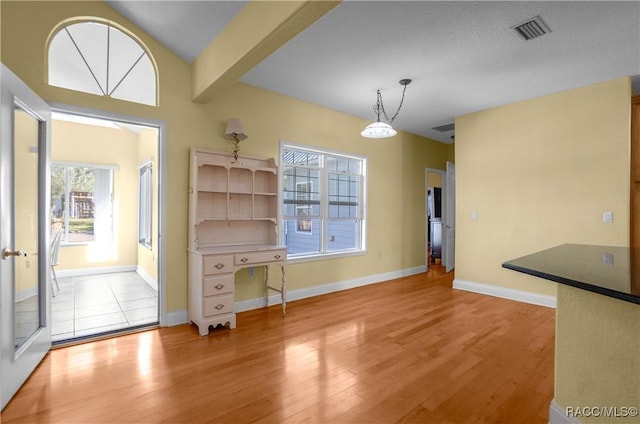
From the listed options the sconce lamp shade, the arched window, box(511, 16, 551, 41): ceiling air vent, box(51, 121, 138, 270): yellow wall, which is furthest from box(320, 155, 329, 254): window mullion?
box(51, 121, 138, 270): yellow wall


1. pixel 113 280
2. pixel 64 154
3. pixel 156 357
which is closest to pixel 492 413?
pixel 156 357

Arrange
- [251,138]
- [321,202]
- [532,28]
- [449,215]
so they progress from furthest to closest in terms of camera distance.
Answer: [449,215] → [321,202] → [251,138] → [532,28]

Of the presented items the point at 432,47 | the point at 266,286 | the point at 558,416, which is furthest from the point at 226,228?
the point at 558,416

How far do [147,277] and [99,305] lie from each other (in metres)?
1.37

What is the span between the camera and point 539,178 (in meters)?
4.09

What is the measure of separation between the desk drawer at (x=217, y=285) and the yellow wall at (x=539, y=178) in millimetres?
3617

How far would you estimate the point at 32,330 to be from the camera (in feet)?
7.62

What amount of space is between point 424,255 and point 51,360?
5748mm

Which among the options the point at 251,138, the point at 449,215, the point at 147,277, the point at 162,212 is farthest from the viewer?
the point at 449,215

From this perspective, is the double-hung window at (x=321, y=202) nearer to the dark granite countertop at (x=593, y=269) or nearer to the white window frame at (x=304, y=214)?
the white window frame at (x=304, y=214)

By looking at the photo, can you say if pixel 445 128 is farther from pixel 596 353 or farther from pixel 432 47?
pixel 596 353

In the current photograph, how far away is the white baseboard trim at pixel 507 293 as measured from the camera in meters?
3.95

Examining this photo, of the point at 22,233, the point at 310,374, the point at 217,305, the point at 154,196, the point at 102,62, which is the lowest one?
the point at 310,374

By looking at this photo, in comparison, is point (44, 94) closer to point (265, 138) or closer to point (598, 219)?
point (265, 138)
